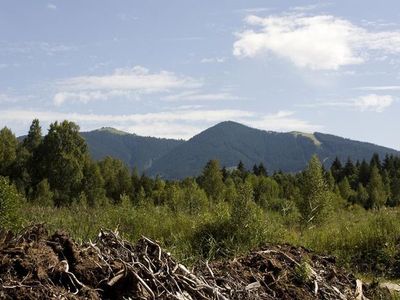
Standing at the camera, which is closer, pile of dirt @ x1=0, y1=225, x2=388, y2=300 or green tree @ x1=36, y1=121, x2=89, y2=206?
pile of dirt @ x1=0, y1=225, x2=388, y2=300

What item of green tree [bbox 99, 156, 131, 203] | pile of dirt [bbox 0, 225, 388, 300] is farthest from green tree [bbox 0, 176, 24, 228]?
green tree [bbox 99, 156, 131, 203]

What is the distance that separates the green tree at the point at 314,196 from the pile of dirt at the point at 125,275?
13972 mm

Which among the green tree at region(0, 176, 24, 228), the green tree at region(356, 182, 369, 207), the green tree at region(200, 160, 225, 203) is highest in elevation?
the green tree at region(0, 176, 24, 228)

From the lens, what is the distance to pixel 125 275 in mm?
4434

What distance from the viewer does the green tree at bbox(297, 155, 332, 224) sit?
20052mm

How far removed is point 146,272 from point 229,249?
538 cm

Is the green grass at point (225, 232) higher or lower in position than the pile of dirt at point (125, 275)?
lower

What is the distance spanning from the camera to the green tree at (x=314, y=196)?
20.1 metres

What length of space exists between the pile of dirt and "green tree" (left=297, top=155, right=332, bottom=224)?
45.8ft

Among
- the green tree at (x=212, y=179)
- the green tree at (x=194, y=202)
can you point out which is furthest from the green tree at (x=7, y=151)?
the green tree at (x=194, y=202)

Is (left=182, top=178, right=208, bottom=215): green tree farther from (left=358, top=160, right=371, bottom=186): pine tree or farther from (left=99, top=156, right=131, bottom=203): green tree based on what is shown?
(left=358, top=160, right=371, bottom=186): pine tree

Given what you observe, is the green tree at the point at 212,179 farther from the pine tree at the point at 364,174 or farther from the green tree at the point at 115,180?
the pine tree at the point at 364,174

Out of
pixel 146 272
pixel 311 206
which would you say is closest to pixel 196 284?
pixel 146 272

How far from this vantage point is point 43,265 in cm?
421
